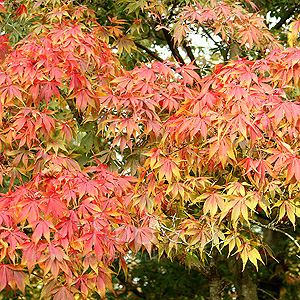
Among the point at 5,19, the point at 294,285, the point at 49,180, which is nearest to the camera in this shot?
the point at 49,180

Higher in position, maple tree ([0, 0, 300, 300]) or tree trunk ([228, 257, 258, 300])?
maple tree ([0, 0, 300, 300])

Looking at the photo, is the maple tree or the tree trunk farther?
the tree trunk

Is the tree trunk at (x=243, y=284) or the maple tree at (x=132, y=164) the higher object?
the maple tree at (x=132, y=164)

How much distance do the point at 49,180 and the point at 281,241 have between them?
4.16m

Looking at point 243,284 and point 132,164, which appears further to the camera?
point 243,284

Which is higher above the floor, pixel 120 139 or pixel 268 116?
pixel 268 116

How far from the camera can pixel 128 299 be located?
205 inches

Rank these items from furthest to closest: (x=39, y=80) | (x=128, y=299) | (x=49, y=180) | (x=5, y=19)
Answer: (x=128, y=299) → (x=5, y=19) → (x=39, y=80) → (x=49, y=180)

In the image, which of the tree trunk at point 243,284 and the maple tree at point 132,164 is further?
the tree trunk at point 243,284

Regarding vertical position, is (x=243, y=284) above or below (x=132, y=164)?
below

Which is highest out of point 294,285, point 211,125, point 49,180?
point 211,125

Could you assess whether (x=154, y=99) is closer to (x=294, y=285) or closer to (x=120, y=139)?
(x=120, y=139)

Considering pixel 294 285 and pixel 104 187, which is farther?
pixel 294 285

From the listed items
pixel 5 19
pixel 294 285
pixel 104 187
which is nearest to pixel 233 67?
pixel 104 187
